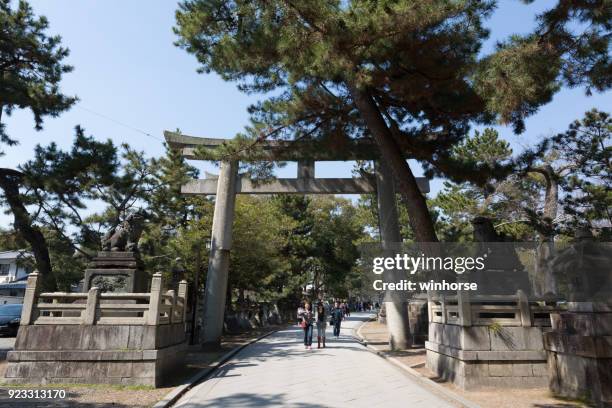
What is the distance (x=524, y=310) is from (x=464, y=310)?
1.14 meters

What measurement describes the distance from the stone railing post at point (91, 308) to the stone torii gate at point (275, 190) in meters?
5.87

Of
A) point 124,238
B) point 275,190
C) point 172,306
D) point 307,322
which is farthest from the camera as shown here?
point 275,190

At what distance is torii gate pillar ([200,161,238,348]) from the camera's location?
13305 mm

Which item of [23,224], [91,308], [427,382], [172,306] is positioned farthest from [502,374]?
[23,224]

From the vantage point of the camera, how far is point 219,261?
13.7m

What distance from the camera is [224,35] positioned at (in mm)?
9531

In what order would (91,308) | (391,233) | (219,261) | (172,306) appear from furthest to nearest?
1. (219,261)
2. (391,233)
3. (172,306)
4. (91,308)

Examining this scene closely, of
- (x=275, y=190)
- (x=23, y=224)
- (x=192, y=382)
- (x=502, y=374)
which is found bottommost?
(x=192, y=382)

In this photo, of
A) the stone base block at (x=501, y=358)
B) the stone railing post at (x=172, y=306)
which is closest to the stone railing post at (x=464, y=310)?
the stone base block at (x=501, y=358)

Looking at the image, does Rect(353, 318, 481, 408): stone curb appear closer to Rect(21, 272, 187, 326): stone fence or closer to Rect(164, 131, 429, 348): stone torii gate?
Rect(164, 131, 429, 348): stone torii gate

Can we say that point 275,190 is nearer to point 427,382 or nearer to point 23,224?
point 23,224

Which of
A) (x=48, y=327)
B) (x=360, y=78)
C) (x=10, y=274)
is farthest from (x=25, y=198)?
(x=10, y=274)

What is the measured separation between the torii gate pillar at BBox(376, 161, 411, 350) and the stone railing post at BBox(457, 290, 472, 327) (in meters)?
5.05

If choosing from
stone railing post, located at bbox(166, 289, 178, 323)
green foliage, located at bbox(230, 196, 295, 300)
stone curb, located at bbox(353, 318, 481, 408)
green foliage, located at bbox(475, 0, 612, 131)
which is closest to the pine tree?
green foliage, located at bbox(475, 0, 612, 131)
